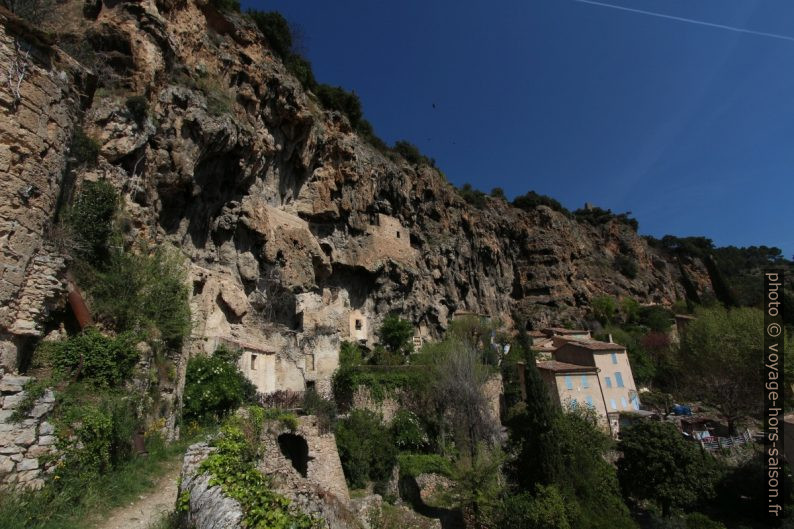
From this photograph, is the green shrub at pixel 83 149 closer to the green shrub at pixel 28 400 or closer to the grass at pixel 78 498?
the green shrub at pixel 28 400

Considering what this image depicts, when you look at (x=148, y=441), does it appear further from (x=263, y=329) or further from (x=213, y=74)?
(x=213, y=74)

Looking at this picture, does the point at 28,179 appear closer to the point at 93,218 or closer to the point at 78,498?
the point at 93,218

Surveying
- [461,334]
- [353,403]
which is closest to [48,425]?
[353,403]

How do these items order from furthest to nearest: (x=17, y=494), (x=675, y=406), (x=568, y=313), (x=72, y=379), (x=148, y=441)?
(x=568, y=313), (x=675, y=406), (x=148, y=441), (x=72, y=379), (x=17, y=494)

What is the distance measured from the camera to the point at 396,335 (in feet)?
92.6

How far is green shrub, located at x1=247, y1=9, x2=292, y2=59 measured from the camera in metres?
28.4

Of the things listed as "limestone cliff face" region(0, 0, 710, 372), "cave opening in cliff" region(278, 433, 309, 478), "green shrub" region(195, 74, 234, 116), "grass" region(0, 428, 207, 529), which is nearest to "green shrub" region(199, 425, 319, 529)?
"grass" region(0, 428, 207, 529)

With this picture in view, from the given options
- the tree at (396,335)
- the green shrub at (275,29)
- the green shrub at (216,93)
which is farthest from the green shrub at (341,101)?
the tree at (396,335)

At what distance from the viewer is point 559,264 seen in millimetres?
49406

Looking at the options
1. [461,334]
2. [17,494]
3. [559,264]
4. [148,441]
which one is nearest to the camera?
[17,494]

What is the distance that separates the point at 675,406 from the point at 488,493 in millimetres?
20506

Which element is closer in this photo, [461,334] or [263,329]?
[263,329]

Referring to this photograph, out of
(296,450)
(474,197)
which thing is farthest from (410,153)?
(296,450)

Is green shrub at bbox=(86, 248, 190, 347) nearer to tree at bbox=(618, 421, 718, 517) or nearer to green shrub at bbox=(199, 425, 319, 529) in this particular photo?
green shrub at bbox=(199, 425, 319, 529)
